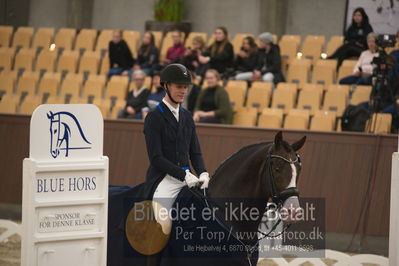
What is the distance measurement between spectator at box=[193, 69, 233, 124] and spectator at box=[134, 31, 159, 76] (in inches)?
99.2

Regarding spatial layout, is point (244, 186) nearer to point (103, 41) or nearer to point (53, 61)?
point (53, 61)

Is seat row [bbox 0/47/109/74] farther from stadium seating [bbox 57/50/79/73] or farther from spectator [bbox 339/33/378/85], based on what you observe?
spectator [bbox 339/33/378/85]

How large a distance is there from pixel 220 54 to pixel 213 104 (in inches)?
75.6

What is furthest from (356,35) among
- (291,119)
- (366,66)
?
(291,119)

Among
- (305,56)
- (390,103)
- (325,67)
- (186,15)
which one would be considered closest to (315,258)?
(390,103)

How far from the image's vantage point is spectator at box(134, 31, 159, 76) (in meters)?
14.0

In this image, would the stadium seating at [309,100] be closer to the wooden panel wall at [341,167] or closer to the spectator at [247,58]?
the spectator at [247,58]

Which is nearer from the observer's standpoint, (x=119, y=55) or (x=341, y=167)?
(x=341, y=167)

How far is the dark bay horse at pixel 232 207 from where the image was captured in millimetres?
5645

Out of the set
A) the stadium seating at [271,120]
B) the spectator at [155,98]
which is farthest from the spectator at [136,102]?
the stadium seating at [271,120]

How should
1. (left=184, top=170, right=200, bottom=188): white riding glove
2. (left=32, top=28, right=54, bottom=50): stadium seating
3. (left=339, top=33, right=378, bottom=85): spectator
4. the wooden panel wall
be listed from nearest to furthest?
(left=184, top=170, right=200, bottom=188): white riding glove, the wooden panel wall, (left=339, top=33, right=378, bottom=85): spectator, (left=32, top=28, right=54, bottom=50): stadium seating

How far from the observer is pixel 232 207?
18.9 feet

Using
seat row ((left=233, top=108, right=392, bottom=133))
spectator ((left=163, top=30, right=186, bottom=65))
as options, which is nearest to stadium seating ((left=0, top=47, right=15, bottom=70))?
spectator ((left=163, top=30, right=186, bottom=65))

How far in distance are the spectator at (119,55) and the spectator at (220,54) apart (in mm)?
1568
